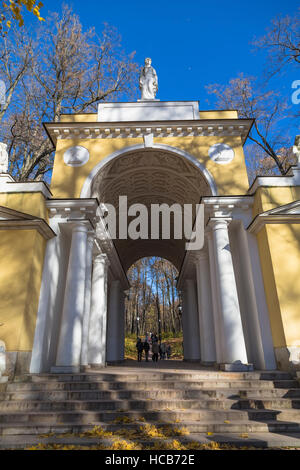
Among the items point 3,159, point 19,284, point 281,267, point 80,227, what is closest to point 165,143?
point 80,227

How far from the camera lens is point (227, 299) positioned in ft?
31.0

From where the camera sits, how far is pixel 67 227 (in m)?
10.9

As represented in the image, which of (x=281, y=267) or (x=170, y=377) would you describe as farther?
(x=281, y=267)

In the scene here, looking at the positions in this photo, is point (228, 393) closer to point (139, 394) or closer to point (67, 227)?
point (139, 394)

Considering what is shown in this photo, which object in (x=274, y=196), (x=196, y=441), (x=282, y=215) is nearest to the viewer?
(x=196, y=441)

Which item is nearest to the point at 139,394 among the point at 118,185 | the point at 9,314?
the point at 9,314

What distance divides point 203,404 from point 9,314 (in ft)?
19.6

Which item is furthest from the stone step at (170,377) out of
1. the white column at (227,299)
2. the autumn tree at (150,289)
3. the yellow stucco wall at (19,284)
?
the autumn tree at (150,289)

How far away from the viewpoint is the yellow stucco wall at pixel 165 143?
1125cm

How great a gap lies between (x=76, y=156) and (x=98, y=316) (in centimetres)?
706

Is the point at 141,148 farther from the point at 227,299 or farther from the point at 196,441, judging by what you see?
the point at 196,441

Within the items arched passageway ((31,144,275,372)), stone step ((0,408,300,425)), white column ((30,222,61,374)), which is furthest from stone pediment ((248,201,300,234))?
white column ((30,222,61,374))

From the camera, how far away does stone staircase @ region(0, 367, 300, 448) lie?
517 cm
